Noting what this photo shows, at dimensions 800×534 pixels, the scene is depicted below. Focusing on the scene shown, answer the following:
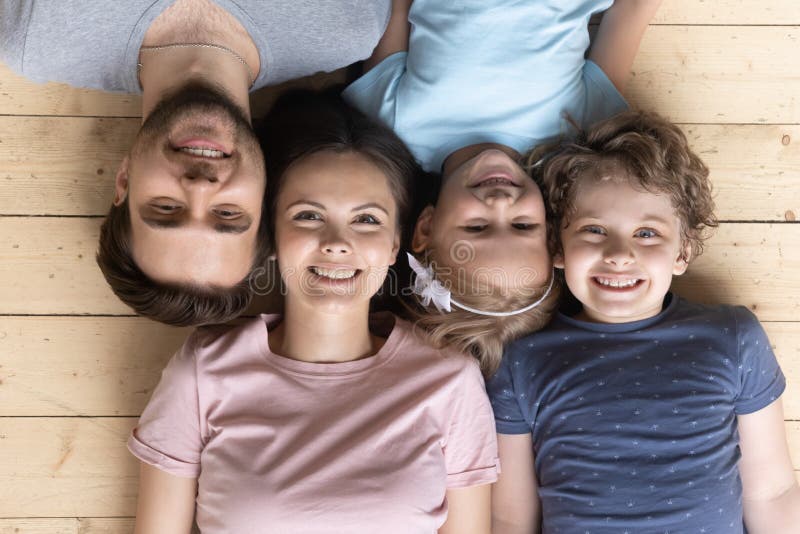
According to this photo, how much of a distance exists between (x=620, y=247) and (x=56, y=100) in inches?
58.3

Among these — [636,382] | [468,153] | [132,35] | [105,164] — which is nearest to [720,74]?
[468,153]

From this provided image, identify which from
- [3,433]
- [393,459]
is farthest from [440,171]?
[3,433]

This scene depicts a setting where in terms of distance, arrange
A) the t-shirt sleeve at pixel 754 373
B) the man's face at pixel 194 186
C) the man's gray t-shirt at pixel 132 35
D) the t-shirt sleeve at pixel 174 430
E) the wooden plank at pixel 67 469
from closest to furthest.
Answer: the man's face at pixel 194 186, the man's gray t-shirt at pixel 132 35, the t-shirt sleeve at pixel 174 430, the t-shirt sleeve at pixel 754 373, the wooden plank at pixel 67 469

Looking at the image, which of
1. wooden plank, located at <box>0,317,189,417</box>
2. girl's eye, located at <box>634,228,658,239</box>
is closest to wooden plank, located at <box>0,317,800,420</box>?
wooden plank, located at <box>0,317,189,417</box>

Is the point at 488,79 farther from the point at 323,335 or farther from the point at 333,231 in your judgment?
the point at 323,335

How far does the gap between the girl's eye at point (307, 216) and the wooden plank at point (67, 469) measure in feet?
2.49

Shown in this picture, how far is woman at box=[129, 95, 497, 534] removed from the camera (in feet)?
4.77

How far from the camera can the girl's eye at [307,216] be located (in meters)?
1.50

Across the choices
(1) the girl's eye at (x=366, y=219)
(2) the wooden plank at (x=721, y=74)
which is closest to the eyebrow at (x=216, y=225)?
(1) the girl's eye at (x=366, y=219)

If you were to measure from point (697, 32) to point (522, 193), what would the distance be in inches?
28.6

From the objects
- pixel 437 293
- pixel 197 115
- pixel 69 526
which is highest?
pixel 197 115

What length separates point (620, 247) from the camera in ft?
5.06

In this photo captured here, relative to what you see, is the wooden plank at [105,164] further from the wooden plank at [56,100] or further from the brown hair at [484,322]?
the brown hair at [484,322]

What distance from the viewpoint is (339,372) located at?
1.56 metres
